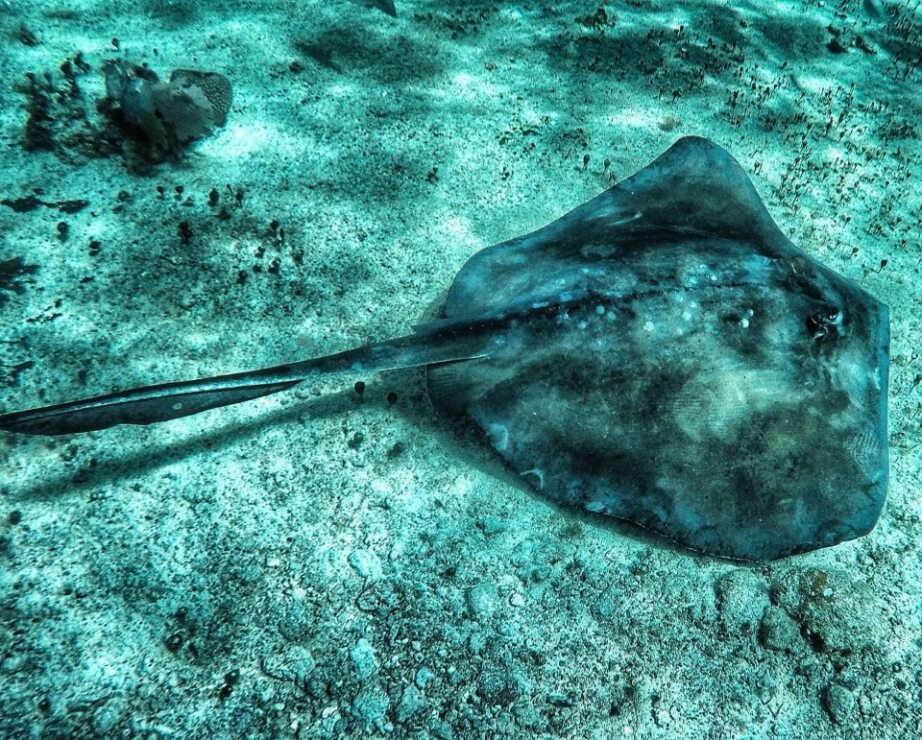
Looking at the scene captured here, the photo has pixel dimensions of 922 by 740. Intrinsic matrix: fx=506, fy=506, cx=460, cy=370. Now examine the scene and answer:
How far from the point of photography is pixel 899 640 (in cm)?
297

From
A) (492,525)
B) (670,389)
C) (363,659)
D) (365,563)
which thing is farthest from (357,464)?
(670,389)

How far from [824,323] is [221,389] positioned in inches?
147

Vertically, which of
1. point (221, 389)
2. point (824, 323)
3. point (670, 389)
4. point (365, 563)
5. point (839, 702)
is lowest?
point (365, 563)

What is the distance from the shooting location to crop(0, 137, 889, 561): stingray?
2877 millimetres

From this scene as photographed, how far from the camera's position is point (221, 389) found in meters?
2.86

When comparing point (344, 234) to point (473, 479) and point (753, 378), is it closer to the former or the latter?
point (473, 479)

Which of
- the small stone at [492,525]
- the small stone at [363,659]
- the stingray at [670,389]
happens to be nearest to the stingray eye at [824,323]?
the stingray at [670,389]

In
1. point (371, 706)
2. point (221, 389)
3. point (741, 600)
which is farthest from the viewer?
point (741, 600)

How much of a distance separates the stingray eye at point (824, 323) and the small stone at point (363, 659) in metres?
3.31

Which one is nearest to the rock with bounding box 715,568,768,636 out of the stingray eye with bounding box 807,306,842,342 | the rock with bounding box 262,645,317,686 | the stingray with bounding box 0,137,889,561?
the stingray with bounding box 0,137,889,561

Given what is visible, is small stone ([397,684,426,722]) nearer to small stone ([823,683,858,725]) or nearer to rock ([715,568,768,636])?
rock ([715,568,768,636])

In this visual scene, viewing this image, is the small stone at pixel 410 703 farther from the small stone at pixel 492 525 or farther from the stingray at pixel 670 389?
the stingray at pixel 670 389

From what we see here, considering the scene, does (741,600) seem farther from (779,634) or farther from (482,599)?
(482,599)

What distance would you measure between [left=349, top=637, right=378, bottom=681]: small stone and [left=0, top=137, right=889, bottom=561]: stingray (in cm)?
131
